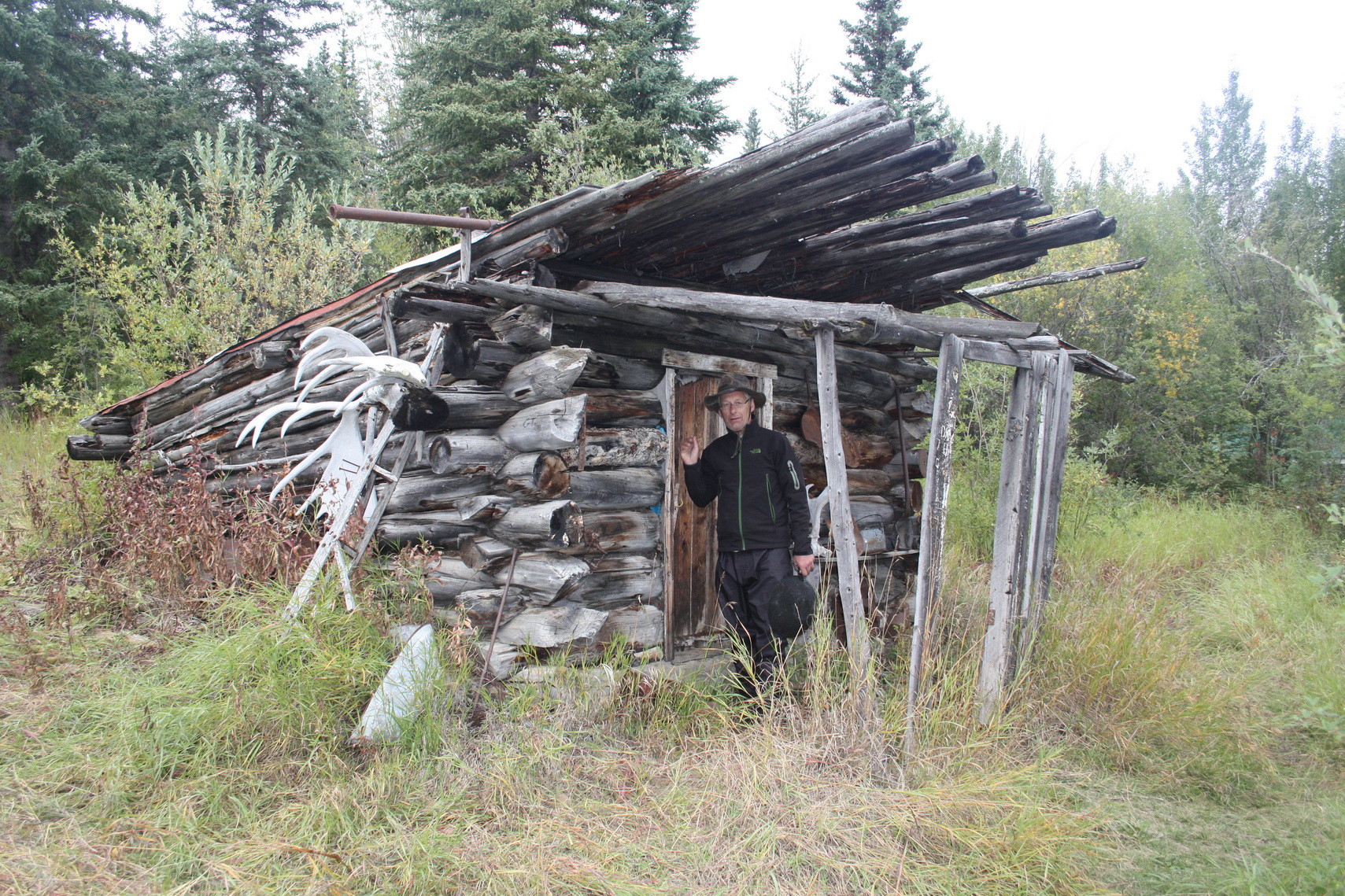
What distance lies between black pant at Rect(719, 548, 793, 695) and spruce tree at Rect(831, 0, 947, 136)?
52.2ft

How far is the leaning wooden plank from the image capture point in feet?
12.3

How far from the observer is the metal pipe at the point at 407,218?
396 centimetres

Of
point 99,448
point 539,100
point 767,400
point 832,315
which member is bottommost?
point 99,448

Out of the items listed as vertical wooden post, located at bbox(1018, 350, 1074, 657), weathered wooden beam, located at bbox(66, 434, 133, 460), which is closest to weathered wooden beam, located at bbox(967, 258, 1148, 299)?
vertical wooden post, located at bbox(1018, 350, 1074, 657)

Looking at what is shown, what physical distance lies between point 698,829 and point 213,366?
535 cm

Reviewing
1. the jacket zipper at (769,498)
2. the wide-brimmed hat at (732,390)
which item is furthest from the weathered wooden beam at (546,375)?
the jacket zipper at (769,498)

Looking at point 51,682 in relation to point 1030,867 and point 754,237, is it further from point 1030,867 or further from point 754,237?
point 1030,867

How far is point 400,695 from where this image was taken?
152 inches

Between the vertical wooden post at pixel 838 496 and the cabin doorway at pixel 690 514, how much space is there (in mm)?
1357

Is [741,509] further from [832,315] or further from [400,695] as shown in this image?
[400,695]

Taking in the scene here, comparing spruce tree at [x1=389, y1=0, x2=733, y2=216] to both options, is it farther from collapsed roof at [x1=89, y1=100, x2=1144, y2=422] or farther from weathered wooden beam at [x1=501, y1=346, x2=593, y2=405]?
weathered wooden beam at [x1=501, y1=346, x2=593, y2=405]

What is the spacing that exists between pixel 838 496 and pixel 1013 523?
1.40 metres

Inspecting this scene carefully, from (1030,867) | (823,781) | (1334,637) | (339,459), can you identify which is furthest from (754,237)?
(1334,637)

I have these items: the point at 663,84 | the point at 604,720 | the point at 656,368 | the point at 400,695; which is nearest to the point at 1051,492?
the point at 656,368
